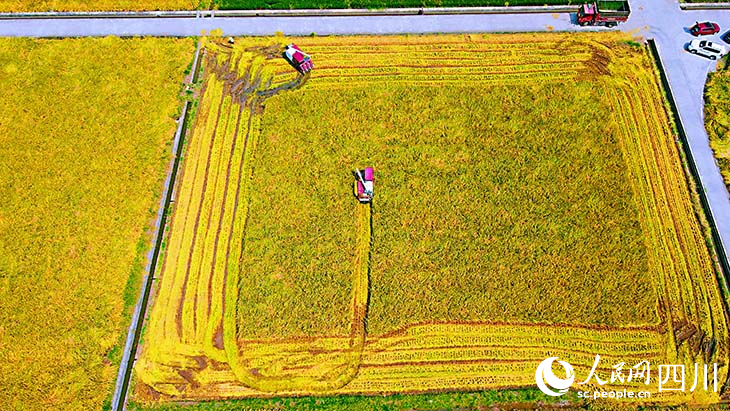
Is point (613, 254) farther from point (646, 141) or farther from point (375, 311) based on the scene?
point (375, 311)

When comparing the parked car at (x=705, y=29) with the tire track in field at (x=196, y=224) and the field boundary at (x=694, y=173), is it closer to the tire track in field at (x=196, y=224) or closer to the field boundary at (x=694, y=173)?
the field boundary at (x=694, y=173)

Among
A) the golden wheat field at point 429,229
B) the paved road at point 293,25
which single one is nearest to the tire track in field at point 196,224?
the golden wheat field at point 429,229

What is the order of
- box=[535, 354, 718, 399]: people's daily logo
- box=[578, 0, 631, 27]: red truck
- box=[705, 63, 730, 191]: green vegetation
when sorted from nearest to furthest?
box=[535, 354, 718, 399]: people's daily logo → box=[705, 63, 730, 191]: green vegetation → box=[578, 0, 631, 27]: red truck

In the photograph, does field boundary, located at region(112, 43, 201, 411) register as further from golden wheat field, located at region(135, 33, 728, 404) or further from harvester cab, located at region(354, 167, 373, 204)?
harvester cab, located at region(354, 167, 373, 204)

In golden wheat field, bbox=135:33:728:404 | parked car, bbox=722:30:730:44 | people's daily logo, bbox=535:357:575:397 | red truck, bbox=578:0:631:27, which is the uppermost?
red truck, bbox=578:0:631:27

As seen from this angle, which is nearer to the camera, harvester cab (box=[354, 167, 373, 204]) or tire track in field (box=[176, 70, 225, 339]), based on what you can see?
tire track in field (box=[176, 70, 225, 339])

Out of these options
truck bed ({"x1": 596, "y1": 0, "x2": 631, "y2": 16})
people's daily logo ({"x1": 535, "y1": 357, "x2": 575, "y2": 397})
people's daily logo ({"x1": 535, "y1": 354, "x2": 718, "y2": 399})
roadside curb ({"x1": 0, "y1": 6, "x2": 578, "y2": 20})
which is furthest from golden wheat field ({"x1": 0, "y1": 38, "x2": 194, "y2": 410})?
truck bed ({"x1": 596, "y1": 0, "x2": 631, "y2": 16})
